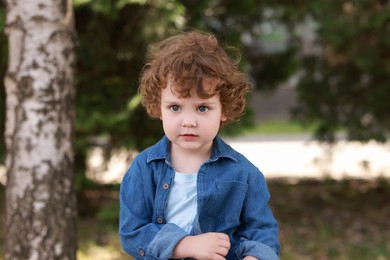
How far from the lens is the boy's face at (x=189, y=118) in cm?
240

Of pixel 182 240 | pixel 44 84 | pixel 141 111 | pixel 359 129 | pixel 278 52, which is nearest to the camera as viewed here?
pixel 182 240

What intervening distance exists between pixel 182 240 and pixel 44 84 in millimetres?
2248

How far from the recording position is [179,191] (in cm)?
249

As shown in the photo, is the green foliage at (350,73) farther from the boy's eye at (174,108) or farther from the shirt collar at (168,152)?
the boy's eye at (174,108)

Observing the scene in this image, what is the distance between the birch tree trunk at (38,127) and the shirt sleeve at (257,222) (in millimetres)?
2170

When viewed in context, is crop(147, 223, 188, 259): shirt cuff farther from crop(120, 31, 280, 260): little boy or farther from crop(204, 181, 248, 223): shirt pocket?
crop(204, 181, 248, 223): shirt pocket

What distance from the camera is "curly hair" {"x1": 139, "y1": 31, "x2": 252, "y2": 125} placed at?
93.6 inches

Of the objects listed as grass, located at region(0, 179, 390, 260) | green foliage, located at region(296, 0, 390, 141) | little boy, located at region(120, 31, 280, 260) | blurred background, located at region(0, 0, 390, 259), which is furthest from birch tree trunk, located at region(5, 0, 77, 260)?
green foliage, located at region(296, 0, 390, 141)

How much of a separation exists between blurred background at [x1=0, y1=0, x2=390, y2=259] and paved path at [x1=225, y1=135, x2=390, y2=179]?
356 mm

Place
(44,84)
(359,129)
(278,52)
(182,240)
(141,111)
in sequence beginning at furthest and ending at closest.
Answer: (278,52) < (359,129) < (141,111) < (44,84) < (182,240)

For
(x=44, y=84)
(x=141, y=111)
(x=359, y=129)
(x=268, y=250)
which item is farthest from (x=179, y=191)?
(x=359, y=129)

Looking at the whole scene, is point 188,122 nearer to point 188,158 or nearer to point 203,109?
point 203,109

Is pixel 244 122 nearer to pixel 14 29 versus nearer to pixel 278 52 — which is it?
pixel 278 52

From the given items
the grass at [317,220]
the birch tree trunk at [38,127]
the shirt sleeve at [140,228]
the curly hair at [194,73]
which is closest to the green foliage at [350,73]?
the grass at [317,220]
